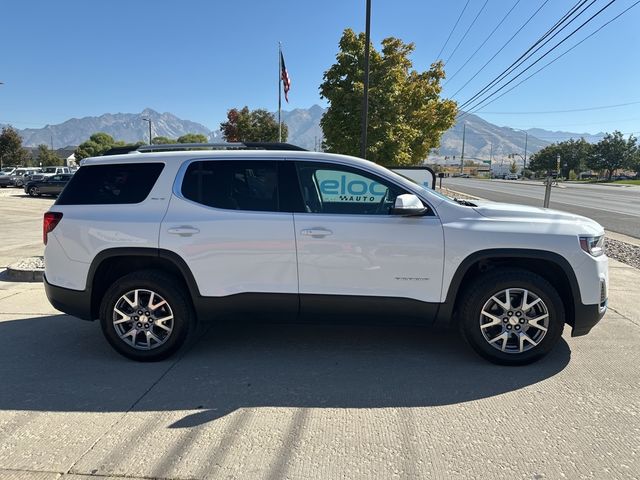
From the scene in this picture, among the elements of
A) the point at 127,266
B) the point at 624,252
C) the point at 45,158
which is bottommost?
the point at 624,252

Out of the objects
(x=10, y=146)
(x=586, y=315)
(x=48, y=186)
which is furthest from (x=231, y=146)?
(x=10, y=146)

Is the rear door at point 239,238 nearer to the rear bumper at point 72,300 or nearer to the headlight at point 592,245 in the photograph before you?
the rear bumper at point 72,300

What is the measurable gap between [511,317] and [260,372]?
215 centimetres

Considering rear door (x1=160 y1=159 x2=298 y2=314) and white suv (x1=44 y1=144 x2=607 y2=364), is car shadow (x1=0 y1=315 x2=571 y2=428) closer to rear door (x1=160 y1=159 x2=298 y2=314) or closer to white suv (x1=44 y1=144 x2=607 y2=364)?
white suv (x1=44 y1=144 x2=607 y2=364)

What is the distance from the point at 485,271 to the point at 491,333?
52 centimetres

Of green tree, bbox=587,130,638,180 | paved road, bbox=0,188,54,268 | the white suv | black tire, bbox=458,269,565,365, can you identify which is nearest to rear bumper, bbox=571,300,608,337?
the white suv

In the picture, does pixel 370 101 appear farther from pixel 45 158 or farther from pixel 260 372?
pixel 45 158

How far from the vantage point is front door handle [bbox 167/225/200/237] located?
12.4ft

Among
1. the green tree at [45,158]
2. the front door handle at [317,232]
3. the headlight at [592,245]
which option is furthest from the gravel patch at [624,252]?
the green tree at [45,158]

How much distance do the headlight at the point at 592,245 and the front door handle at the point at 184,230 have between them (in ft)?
10.5

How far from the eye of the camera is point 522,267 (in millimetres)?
3857

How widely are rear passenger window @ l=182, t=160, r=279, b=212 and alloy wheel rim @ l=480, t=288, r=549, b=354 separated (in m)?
2.01

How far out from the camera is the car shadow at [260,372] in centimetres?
333

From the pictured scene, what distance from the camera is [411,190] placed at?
3783mm
